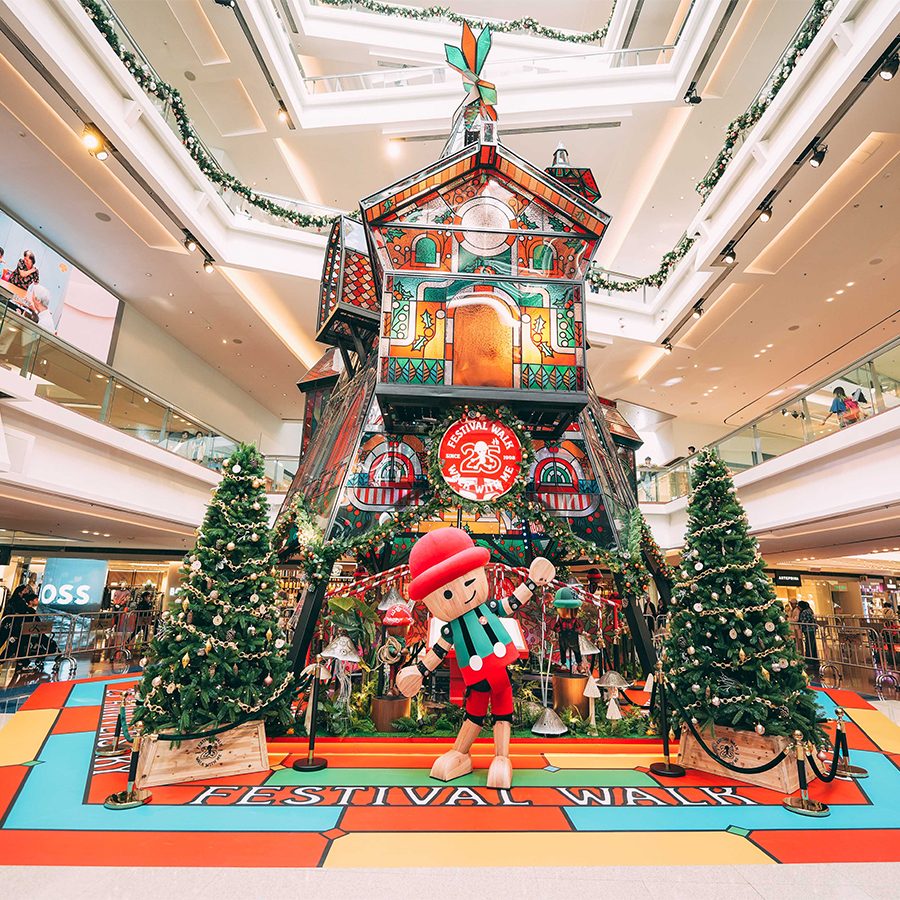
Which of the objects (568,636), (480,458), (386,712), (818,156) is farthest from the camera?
(568,636)

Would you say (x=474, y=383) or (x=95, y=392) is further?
(x=95, y=392)

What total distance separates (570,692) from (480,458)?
323 cm

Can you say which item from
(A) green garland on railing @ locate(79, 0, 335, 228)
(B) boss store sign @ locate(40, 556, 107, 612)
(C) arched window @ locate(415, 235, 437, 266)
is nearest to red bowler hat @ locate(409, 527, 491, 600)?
(C) arched window @ locate(415, 235, 437, 266)

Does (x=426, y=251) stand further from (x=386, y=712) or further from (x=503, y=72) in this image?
(x=503, y=72)

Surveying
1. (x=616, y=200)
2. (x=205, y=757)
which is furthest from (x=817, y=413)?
(x=616, y=200)

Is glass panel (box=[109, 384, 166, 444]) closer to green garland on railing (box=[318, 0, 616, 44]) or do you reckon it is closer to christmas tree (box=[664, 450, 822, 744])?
christmas tree (box=[664, 450, 822, 744])

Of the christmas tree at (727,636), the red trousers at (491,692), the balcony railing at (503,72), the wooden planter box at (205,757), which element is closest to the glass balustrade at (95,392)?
the wooden planter box at (205,757)

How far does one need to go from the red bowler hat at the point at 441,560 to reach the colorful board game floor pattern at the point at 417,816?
1495mm

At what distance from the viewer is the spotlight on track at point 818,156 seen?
8156 millimetres

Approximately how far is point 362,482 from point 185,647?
8.74 feet

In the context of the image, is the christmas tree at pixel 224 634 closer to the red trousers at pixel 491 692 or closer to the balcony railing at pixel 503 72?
the red trousers at pixel 491 692

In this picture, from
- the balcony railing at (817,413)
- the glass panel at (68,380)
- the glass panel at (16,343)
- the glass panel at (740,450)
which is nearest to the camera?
the glass panel at (16,343)

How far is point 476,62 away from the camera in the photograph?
7410 mm

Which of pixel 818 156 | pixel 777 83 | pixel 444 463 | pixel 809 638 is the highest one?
pixel 777 83
